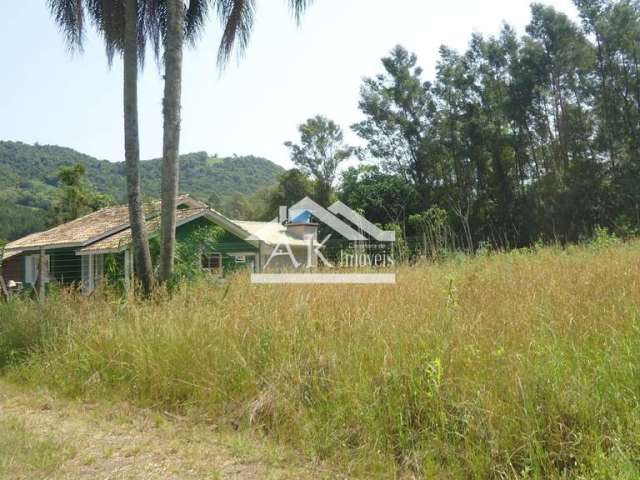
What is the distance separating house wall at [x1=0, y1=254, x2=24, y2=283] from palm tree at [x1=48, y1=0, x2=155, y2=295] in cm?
1715

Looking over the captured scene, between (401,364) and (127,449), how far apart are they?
2301 mm

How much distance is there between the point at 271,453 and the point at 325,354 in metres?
1.06

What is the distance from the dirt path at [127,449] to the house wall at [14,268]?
2206 cm

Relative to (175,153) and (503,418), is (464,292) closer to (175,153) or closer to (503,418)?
(503,418)

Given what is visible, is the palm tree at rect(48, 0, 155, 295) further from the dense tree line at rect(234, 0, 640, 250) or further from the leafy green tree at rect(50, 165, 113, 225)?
the leafy green tree at rect(50, 165, 113, 225)

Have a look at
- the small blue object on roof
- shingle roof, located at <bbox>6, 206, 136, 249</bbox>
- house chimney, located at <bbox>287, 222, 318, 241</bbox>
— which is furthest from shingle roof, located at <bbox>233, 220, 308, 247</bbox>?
shingle roof, located at <bbox>6, 206, 136, 249</bbox>

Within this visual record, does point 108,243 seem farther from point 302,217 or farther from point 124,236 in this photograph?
point 302,217

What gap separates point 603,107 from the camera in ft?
89.8

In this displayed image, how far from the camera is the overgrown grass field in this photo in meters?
3.27

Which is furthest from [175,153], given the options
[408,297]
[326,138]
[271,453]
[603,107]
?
[326,138]

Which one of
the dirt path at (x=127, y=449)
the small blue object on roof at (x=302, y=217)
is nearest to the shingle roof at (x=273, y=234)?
the small blue object on roof at (x=302, y=217)

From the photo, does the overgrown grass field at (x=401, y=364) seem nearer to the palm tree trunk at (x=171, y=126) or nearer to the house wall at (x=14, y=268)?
the palm tree trunk at (x=171, y=126)

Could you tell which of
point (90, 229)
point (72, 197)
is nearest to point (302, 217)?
point (90, 229)

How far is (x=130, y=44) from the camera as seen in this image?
912cm
